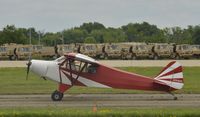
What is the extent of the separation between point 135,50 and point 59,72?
164ft

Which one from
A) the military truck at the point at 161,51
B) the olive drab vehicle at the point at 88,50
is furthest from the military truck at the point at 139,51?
the olive drab vehicle at the point at 88,50

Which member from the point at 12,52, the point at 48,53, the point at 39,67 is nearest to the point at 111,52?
the point at 48,53

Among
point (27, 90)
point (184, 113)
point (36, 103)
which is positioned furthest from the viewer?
point (27, 90)

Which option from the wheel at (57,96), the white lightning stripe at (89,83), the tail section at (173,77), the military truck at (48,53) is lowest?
the military truck at (48,53)

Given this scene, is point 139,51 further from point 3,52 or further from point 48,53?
point 3,52

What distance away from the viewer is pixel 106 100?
2467 centimetres

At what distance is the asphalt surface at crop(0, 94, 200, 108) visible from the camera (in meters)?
22.1

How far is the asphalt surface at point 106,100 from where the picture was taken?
72.5 ft

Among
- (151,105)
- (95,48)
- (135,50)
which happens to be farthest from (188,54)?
(151,105)

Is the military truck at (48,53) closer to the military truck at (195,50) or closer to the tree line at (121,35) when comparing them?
the military truck at (195,50)

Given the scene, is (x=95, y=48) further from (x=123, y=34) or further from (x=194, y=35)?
(x=123, y=34)

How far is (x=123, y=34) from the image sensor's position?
599 ft

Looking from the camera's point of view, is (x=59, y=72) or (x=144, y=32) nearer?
(x=59, y=72)

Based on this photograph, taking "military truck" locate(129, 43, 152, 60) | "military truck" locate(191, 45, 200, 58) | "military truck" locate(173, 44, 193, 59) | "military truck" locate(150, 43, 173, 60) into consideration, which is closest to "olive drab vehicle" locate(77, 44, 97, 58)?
"military truck" locate(129, 43, 152, 60)
